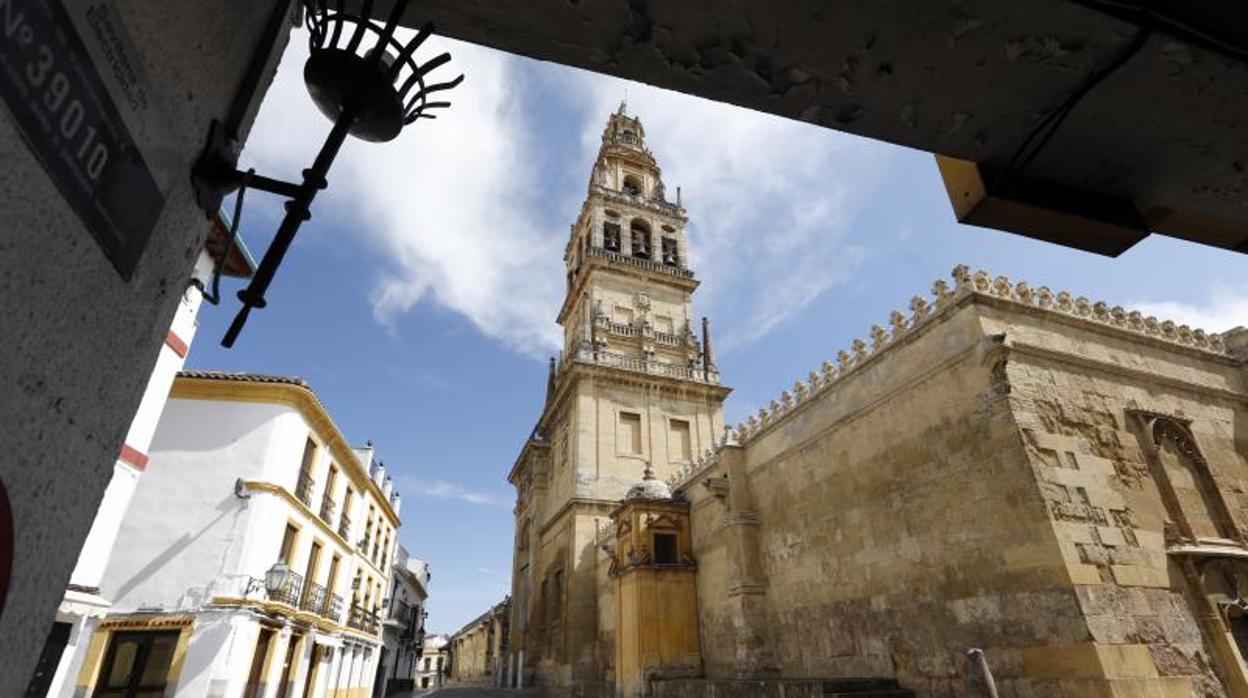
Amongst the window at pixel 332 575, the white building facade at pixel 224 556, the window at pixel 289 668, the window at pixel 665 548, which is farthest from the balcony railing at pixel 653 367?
the window at pixel 289 668

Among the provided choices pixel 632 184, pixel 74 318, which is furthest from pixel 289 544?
pixel 632 184

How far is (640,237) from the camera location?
102ft

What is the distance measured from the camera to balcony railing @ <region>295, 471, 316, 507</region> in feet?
49.0

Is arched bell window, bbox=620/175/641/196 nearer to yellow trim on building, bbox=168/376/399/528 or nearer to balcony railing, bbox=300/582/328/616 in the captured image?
yellow trim on building, bbox=168/376/399/528

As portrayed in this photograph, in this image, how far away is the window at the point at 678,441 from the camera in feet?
77.7

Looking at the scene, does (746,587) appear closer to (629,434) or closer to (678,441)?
(629,434)

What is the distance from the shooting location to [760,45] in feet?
6.10

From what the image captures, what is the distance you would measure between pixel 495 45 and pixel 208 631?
1420cm

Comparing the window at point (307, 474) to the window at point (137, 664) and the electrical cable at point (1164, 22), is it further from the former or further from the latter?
the electrical cable at point (1164, 22)

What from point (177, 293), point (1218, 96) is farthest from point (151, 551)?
point (1218, 96)

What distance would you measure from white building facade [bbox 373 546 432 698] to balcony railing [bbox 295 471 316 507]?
1459cm

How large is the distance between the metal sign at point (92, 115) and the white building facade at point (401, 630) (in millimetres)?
30429

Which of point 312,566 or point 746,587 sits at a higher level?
point 312,566

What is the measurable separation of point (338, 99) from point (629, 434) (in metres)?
22.1
